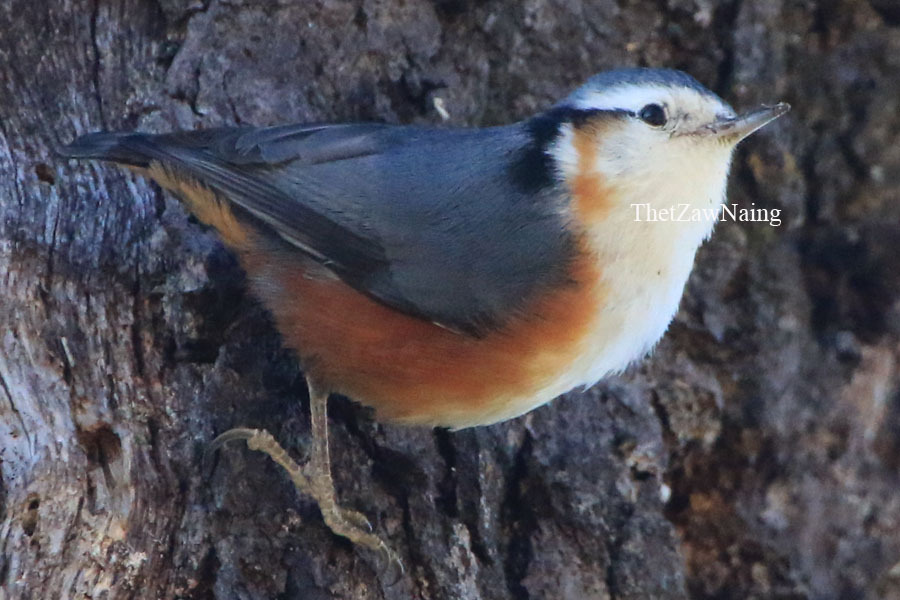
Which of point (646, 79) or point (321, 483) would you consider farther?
point (646, 79)

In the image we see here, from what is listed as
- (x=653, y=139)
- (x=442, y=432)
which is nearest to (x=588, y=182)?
(x=653, y=139)

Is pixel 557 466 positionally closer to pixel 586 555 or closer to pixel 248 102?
pixel 586 555

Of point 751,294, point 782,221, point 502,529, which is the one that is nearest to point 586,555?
point 502,529

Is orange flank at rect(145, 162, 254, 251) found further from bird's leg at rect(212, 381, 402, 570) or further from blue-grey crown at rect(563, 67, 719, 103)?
blue-grey crown at rect(563, 67, 719, 103)

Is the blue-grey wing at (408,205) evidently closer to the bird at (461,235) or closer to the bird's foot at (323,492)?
the bird at (461,235)

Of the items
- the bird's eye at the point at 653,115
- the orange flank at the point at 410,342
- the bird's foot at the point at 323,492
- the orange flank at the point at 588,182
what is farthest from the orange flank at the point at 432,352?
the bird's eye at the point at 653,115

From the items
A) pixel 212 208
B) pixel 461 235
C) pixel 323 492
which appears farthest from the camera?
pixel 212 208

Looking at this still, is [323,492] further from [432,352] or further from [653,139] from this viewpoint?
[653,139]
